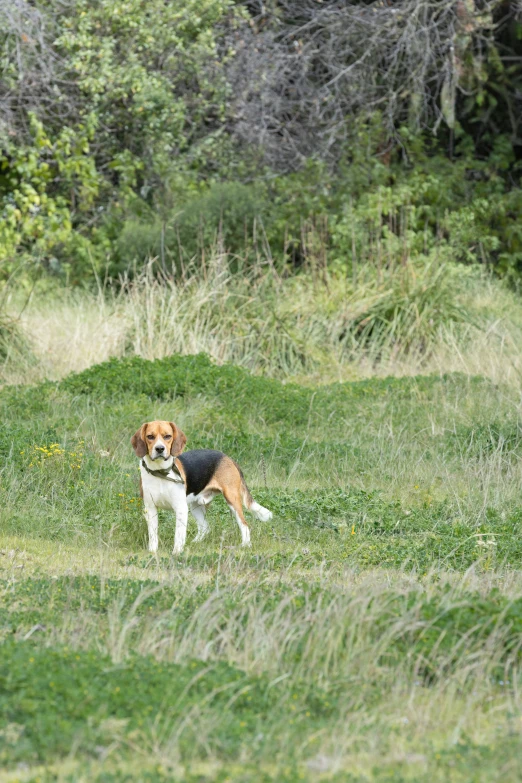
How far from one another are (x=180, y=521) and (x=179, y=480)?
0.81 feet

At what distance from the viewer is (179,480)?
701 centimetres

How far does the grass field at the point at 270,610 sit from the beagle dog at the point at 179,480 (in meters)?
0.20

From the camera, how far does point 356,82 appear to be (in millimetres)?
18859

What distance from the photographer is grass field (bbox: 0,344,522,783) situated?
3.83 metres

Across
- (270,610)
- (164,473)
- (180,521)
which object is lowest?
(180,521)

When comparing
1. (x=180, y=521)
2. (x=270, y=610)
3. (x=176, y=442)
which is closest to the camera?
(x=270, y=610)

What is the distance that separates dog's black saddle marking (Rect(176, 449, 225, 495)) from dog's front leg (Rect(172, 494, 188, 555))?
192mm

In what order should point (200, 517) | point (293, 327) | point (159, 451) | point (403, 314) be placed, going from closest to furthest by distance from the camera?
1. point (159, 451)
2. point (200, 517)
3. point (293, 327)
4. point (403, 314)

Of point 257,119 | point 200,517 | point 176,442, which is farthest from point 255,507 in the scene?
point 257,119

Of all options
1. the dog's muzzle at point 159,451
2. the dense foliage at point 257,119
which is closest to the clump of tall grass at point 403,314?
the dense foliage at point 257,119

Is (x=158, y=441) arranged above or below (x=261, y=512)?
above

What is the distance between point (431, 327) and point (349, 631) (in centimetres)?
923

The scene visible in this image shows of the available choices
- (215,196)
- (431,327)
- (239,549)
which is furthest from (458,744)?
(215,196)

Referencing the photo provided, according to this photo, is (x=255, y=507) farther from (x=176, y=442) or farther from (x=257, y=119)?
(x=257, y=119)
